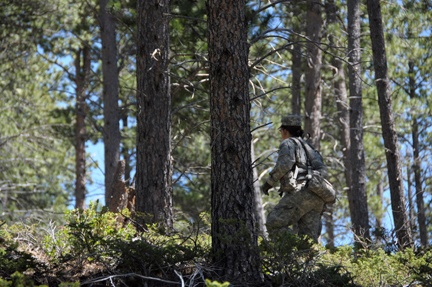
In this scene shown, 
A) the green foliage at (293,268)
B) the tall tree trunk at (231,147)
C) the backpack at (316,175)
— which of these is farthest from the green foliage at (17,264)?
the backpack at (316,175)

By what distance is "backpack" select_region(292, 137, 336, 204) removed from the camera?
9000mm

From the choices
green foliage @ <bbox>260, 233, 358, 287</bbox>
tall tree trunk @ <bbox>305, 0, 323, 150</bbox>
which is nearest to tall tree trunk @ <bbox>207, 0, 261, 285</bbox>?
green foliage @ <bbox>260, 233, 358, 287</bbox>

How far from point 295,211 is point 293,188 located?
28 centimetres

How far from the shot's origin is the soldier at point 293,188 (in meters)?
8.91

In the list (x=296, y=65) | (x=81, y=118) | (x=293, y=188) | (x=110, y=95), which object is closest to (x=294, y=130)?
(x=293, y=188)

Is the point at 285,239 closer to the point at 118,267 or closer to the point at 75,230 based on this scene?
the point at 118,267

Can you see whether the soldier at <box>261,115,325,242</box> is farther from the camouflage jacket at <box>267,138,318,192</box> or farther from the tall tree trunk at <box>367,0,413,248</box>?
the tall tree trunk at <box>367,0,413,248</box>

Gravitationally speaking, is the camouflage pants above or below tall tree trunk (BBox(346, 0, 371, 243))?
below

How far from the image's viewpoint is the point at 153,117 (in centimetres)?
943

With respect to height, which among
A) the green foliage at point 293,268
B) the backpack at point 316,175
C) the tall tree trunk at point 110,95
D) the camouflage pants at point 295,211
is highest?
the tall tree trunk at point 110,95

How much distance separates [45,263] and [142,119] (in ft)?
10.7

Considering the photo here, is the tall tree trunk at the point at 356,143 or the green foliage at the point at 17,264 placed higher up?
the tall tree trunk at the point at 356,143

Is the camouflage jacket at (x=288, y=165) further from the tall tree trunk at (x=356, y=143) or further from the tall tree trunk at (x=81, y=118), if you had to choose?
the tall tree trunk at (x=81, y=118)

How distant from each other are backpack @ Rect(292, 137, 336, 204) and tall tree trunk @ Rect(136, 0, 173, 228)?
1.54 m
